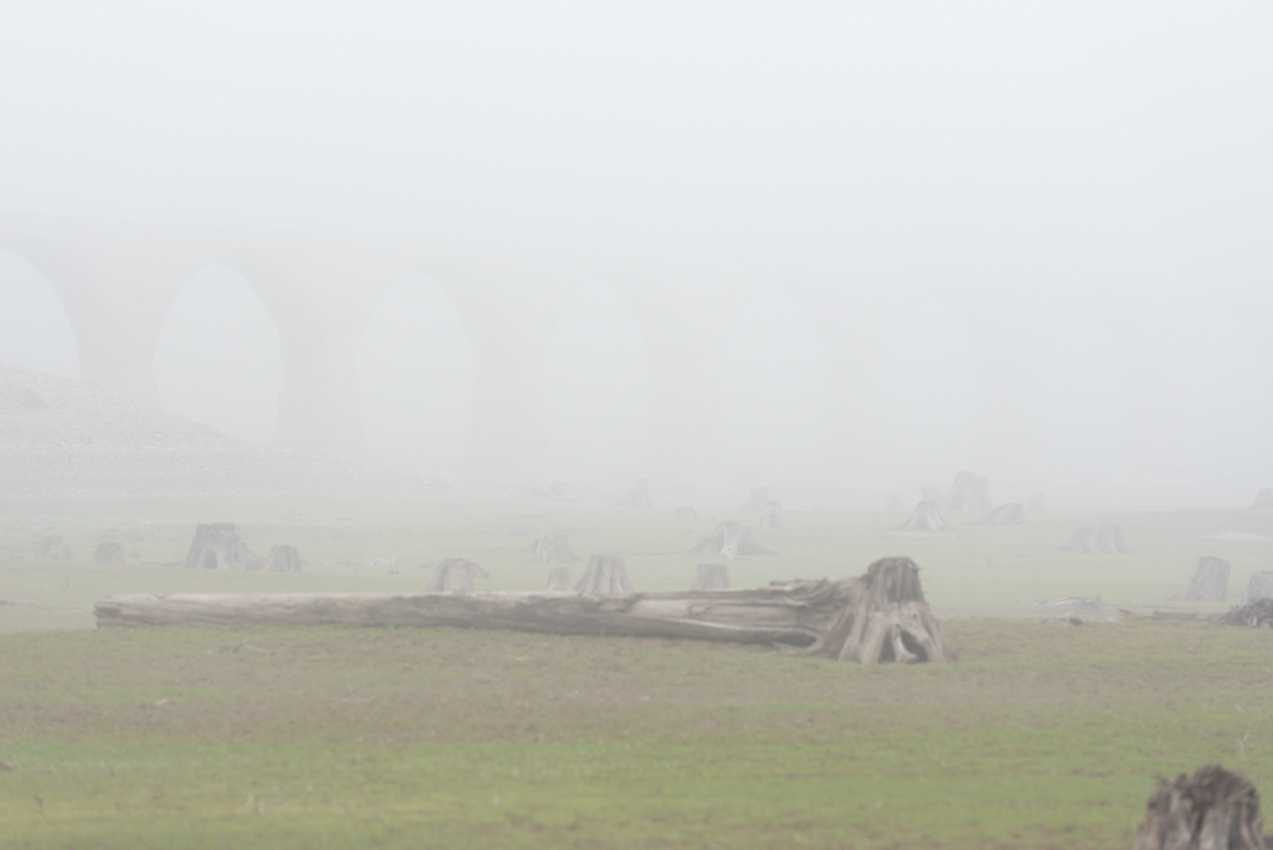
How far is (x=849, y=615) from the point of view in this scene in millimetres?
9328

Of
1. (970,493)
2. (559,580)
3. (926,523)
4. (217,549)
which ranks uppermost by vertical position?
(970,493)

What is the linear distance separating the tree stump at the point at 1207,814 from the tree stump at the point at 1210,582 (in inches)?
539

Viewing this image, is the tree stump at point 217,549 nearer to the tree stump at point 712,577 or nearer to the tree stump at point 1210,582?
the tree stump at point 712,577

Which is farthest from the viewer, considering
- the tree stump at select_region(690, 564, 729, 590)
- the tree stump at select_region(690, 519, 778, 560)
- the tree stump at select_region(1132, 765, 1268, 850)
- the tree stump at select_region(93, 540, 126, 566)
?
the tree stump at select_region(690, 519, 778, 560)

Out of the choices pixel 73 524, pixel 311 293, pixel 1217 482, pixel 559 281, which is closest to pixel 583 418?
pixel 559 281

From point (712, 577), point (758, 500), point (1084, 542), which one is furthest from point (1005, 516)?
point (712, 577)

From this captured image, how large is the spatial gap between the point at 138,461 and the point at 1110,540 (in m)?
28.5

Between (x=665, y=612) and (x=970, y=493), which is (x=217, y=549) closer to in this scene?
(x=665, y=612)

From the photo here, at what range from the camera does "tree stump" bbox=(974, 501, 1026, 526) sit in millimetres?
29875

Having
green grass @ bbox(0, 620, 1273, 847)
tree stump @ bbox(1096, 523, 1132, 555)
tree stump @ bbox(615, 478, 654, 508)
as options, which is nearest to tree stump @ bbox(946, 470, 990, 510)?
tree stump @ bbox(1096, 523, 1132, 555)

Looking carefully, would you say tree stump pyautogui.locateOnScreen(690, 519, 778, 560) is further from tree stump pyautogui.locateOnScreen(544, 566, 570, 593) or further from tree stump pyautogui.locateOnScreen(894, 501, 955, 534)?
tree stump pyautogui.locateOnScreen(544, 566, 570, 593)

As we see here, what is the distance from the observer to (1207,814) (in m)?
3.23

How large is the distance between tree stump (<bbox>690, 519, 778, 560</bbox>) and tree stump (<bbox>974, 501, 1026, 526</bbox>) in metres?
8.44

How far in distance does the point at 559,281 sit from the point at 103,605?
4781 centimetres
